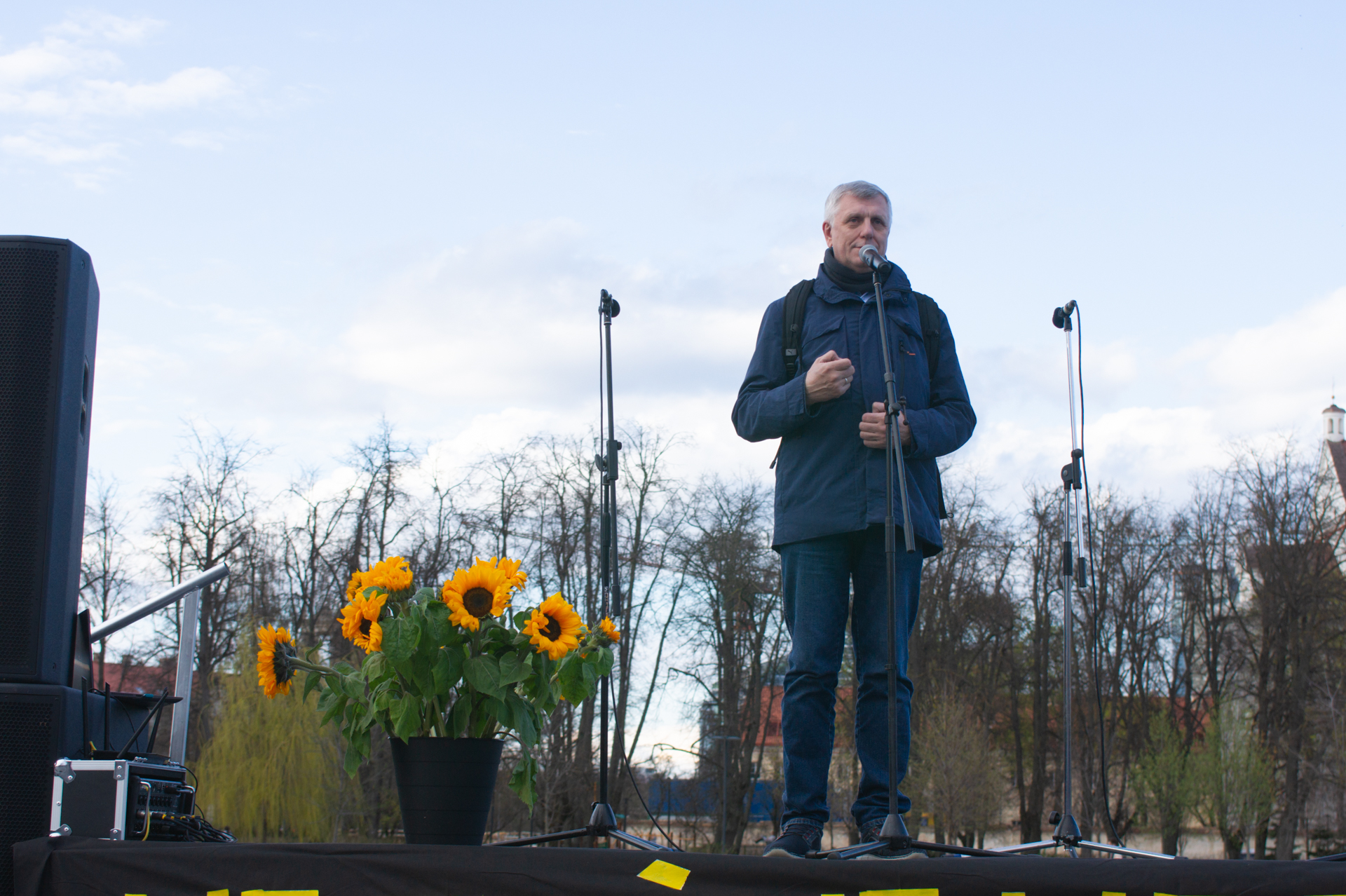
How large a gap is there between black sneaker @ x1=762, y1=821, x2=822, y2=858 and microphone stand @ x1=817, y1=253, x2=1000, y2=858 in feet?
0.65

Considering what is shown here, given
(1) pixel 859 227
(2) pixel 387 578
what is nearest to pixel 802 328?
(1) pixel 859 227

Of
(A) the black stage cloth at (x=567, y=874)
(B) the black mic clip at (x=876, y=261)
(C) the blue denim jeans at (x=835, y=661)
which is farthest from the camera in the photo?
(B) the black mic clip at (x=876, y=261)

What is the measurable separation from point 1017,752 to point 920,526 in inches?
1231

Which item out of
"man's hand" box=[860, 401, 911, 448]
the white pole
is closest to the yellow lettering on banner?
"man's hand" box=[860, 401, 911, 448]

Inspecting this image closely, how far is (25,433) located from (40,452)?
0.19ft

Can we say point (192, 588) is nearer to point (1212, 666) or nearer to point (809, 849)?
point (809, 849)

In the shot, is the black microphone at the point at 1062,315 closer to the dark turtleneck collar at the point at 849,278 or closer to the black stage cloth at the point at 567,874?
the dark turtleneck collar at the point at 849,278

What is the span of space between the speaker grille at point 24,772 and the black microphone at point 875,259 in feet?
7.73

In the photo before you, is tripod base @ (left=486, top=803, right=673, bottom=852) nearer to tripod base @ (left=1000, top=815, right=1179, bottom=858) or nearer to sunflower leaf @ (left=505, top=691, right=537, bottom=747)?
sunflower leaf @ (left=505, top=691, right=537, bottom=747)

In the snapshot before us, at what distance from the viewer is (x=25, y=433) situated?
2.60 metres

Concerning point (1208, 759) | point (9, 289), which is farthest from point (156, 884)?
point (1208, 759)

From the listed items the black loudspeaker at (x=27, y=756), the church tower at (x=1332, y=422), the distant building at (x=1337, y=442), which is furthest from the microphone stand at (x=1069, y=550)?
the church tower at (x=1332, y=422)

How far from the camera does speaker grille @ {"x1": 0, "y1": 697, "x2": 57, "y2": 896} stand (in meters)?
2.46

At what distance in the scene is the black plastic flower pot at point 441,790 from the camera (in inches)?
100
